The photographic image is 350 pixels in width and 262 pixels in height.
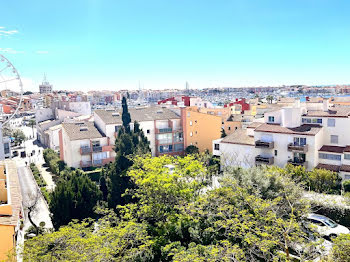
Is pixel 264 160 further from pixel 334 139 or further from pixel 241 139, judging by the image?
pixel 334 139

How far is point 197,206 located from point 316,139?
23521mm

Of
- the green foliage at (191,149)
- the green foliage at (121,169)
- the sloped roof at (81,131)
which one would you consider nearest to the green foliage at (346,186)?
the green foliage at (121,169)

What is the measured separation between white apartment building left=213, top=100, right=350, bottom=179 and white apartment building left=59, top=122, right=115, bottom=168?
73.9 ft

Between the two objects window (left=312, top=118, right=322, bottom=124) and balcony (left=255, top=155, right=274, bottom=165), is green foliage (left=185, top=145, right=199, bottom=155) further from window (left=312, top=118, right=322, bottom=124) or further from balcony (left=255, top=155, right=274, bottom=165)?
window (left=312, top=118, right=322, bottom=124)

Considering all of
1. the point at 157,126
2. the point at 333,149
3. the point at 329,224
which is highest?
the point at 157,126

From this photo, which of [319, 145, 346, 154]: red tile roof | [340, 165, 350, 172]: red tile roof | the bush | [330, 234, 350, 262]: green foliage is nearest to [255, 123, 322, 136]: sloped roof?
[319, 145, 346, 154]: red tile roof

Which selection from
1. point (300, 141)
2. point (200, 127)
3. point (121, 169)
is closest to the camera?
point (121, 169)

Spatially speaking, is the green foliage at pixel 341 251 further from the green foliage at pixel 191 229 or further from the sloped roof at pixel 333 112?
the sloped roof at pixel 333 112

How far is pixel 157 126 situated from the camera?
5938cm

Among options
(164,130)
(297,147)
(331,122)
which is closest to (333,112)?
(331,122)

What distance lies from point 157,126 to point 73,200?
29535 mm

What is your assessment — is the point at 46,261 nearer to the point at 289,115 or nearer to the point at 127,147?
the point at 127,147

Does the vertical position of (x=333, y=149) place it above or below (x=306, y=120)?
below

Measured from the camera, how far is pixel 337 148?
1507 inches
